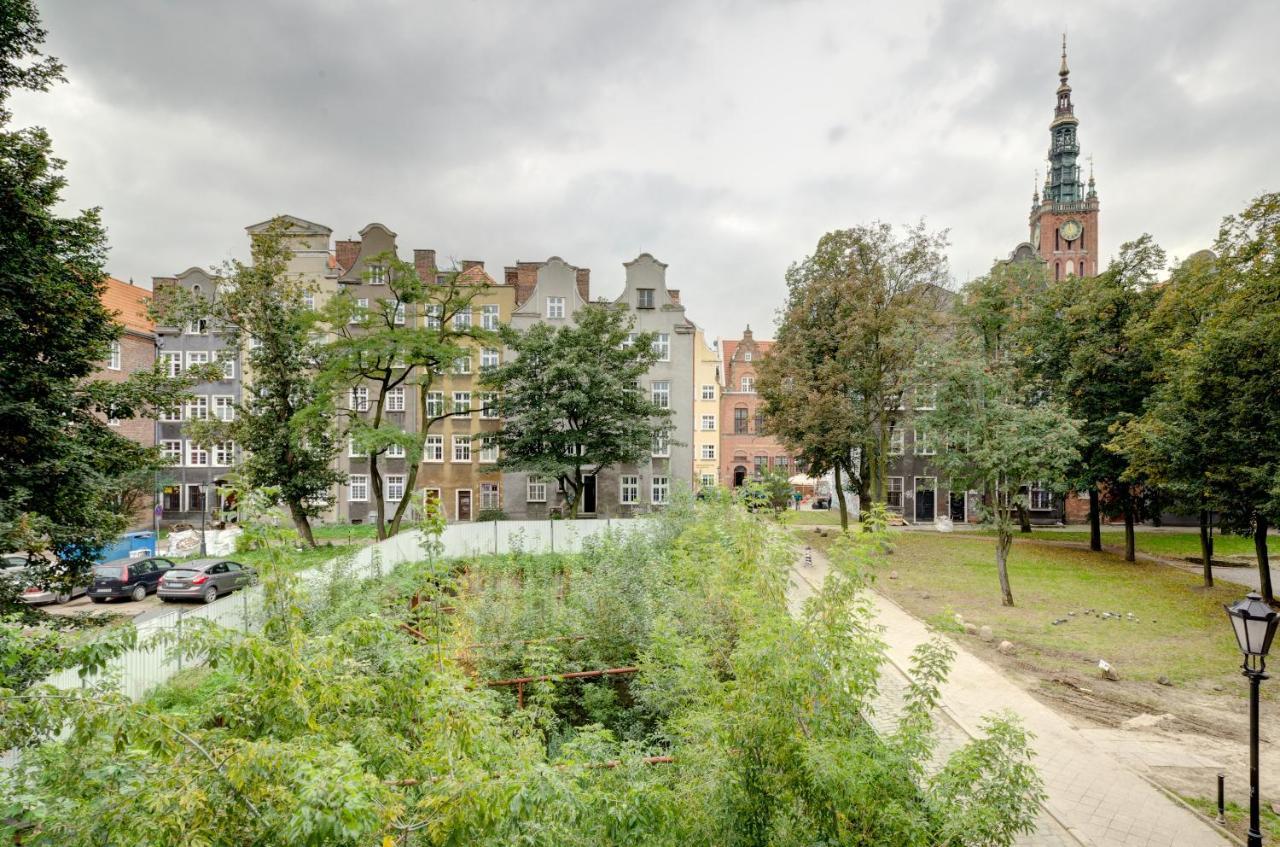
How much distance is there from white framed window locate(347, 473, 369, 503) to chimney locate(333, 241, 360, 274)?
12666mm

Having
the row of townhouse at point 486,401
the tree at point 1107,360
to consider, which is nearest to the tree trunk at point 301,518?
the row of townhouse at point 486,401

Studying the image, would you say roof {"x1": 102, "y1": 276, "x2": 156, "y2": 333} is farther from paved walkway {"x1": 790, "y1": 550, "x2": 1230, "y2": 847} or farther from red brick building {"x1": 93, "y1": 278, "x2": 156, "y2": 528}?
paved walkway {"x1": 790, "y1": 550, "x2": 1230, "y2": 847}

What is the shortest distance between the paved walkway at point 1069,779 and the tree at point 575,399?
674 inches

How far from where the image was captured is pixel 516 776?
11.7 ft

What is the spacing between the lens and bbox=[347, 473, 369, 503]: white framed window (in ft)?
110

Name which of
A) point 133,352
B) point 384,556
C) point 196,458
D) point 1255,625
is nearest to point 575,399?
point 384,556

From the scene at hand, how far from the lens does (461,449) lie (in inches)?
1341

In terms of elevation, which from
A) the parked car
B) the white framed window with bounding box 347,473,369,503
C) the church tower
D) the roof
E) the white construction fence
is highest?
the church tower

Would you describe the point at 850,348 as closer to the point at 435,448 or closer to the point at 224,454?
the point at 435,448

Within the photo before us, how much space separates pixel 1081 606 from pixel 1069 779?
1137 cm

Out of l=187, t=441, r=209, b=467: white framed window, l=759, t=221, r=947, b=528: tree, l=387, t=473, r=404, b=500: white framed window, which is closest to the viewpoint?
l=759, t=221, r=947, b=528: tree

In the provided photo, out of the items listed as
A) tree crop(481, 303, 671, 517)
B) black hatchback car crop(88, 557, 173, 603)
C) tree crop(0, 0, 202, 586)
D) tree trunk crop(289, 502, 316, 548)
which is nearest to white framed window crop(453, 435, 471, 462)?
tree crop(481, 303, 671, 517)

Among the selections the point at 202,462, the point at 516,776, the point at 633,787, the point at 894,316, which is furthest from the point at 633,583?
the point at 202,462

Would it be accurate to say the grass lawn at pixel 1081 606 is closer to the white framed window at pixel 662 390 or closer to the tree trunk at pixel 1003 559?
the tree trunk at pixel 1003 559
